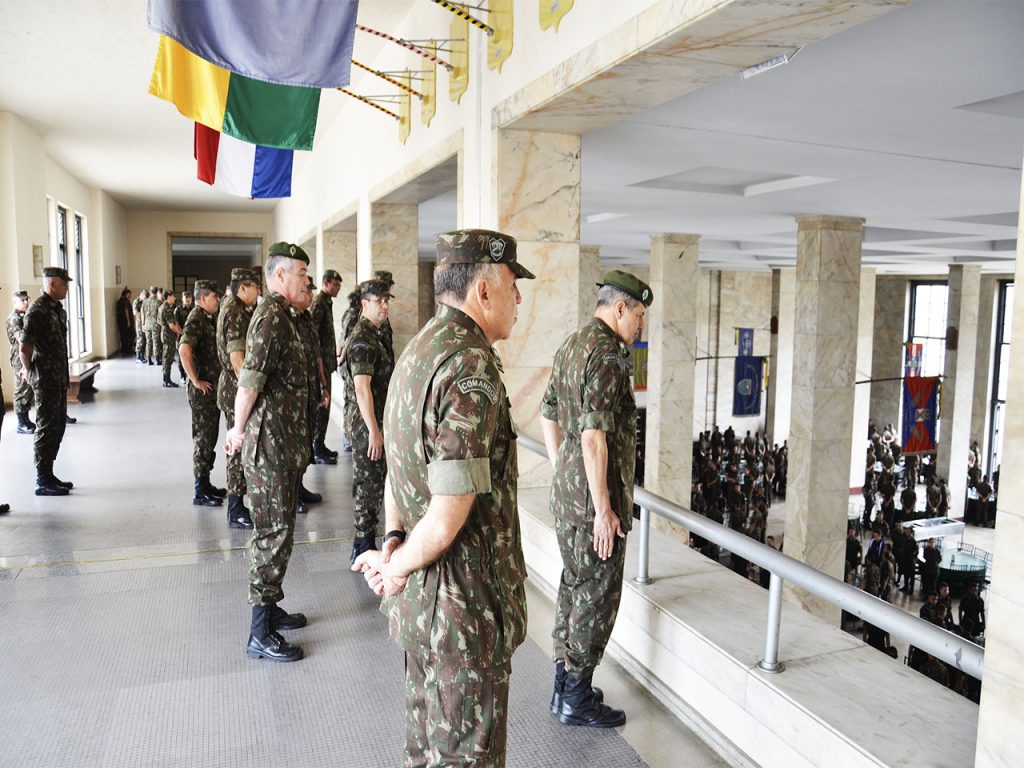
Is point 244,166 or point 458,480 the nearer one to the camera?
point 458,480

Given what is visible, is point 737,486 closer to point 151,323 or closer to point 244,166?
point 244,166

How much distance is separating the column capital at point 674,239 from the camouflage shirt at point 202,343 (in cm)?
831

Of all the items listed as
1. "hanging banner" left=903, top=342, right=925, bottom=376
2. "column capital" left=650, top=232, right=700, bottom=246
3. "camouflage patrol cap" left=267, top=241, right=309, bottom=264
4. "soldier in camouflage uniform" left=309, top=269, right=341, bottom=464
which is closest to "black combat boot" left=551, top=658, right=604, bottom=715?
"camouflage patrol cap" left=267, top=241, right=309, bottom=264

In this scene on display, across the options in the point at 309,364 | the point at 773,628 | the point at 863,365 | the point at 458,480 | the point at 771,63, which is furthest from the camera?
the point at 863,365

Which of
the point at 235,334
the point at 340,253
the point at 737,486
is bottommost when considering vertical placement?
the point at 737,486

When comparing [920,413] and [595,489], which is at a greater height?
[595,489]

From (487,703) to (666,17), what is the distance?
260cm

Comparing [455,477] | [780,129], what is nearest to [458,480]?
[455,477]

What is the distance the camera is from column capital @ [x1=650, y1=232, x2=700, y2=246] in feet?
42.7

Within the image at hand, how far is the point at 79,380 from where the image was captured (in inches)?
464

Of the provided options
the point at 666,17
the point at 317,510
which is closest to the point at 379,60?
the point at 317,510

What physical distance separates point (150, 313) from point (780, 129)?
649 inches

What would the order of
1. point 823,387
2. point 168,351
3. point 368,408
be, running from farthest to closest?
point 168,351 → point 823,387 → point 368,408

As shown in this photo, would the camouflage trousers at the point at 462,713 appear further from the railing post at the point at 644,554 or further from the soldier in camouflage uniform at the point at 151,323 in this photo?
the soldier in camouflage uniform at the point at 151,323
